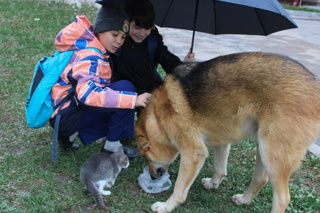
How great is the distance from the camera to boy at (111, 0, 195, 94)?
3.23m

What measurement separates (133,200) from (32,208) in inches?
36.4

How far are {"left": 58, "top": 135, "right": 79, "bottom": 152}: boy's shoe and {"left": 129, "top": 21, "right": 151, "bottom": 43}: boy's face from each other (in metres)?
1.43

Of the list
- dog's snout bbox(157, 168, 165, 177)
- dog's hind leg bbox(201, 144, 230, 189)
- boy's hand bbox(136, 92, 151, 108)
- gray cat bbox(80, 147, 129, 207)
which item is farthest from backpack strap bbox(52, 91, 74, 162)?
dog's hind leg bbox(201, 144, 230, 189)

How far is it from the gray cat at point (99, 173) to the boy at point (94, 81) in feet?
1.05

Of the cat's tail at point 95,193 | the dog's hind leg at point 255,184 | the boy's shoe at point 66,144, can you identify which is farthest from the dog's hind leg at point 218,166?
the boy's shoe at point 66,144

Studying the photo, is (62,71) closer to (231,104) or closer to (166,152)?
(166,152)

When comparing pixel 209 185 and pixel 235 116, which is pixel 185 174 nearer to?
pixel 209 185

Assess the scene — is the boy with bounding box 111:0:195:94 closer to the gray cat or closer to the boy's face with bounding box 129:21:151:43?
the boy's face with bounding box 129:21:151:43

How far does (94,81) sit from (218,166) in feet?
5.22

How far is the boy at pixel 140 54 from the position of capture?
323 centimetres

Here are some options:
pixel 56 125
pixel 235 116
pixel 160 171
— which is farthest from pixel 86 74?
pixel 235 116

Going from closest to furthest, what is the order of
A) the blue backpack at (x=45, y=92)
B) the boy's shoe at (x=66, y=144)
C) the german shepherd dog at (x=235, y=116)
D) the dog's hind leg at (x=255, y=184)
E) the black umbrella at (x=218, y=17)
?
the german shepherd dog at (x=235, y=116)
the dog's hind leg at (x=255, y=184)
the blue backpack at (x=45, y=92)
the boy's shoe at (x=66, y=144)
the black umbrella at (x=218, y=17)

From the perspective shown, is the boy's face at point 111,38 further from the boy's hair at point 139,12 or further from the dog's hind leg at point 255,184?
the dog's hind leg at point 255,184

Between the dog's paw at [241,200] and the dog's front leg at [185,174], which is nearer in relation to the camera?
the dog's front leg at [185,174]
